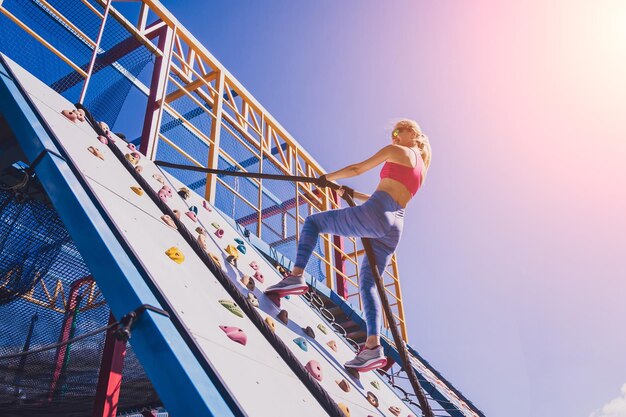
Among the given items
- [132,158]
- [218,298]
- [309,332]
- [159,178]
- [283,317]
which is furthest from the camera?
[159,178]

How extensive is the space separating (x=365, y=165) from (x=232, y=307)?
1293 millimetres

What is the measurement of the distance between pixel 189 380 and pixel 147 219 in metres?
0.80

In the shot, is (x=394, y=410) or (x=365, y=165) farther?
(x=365, y=165)

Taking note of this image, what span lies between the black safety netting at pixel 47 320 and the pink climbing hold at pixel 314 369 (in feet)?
4.34

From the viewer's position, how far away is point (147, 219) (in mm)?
1495

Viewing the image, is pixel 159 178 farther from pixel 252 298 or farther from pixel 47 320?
pixel 47 320

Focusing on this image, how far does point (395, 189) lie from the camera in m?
2.30

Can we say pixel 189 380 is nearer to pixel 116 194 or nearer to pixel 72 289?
pixel 116 194

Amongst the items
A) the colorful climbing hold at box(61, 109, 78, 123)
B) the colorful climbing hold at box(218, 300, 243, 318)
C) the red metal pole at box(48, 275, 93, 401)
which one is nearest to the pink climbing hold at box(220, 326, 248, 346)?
the colorful climbing hold at box(218, 300, 243, 318)

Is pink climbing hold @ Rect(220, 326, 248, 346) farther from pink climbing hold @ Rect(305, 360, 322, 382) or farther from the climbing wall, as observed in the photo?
pink climbing hold @ Rect(305, 360, 322, 382)

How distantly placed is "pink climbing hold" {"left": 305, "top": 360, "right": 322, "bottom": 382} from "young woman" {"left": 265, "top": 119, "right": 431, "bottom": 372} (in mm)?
472

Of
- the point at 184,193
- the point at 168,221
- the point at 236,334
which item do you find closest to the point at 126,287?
the point at 236,334

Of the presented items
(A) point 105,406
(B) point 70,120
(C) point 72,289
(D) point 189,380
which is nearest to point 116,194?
(B) point 70,120

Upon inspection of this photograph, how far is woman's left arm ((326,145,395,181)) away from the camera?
7.75ft
